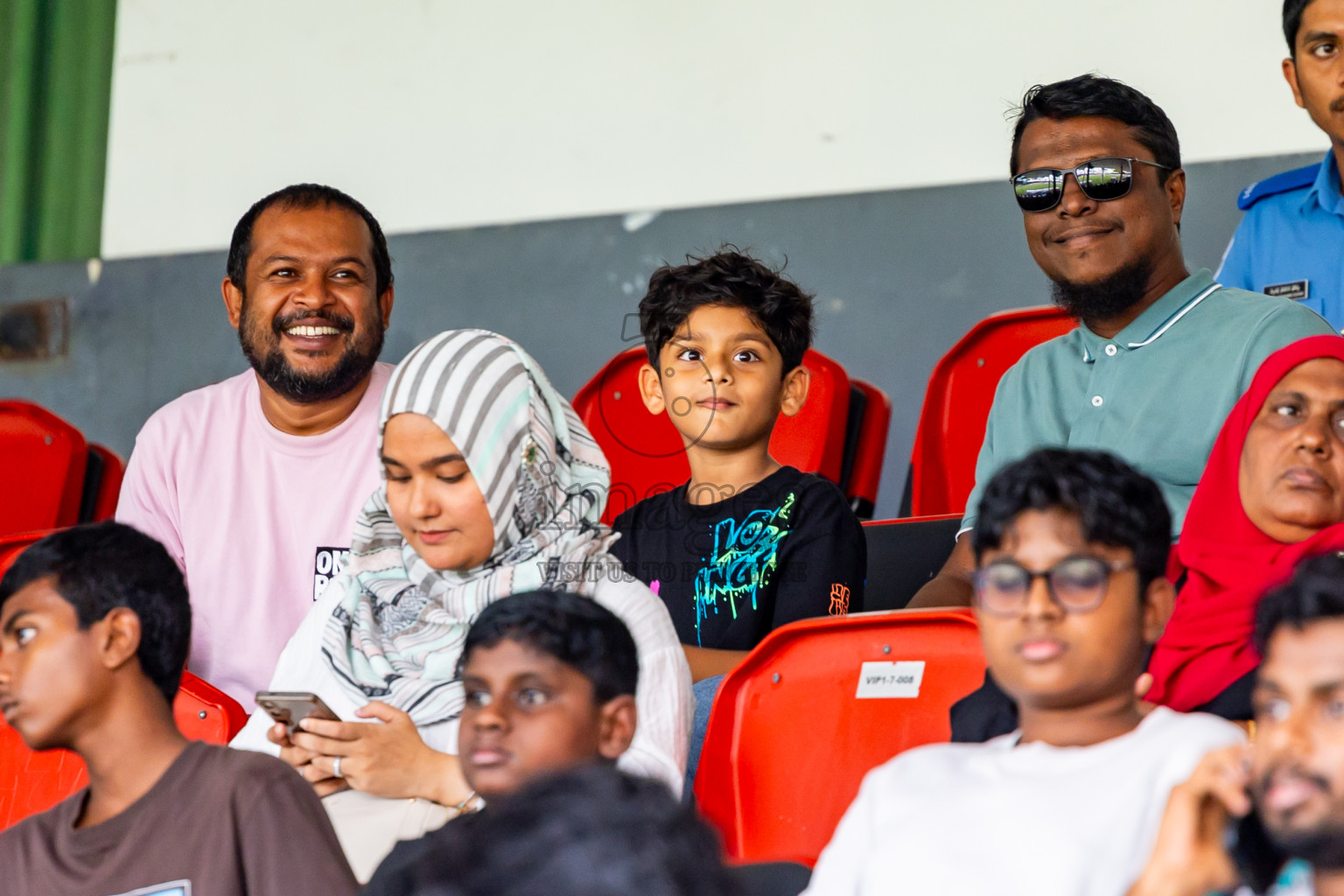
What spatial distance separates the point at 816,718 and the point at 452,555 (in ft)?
1.80

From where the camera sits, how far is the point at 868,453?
3400mm

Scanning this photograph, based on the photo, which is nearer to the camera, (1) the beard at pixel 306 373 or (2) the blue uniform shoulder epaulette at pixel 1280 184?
(1) the beard at pixel 306 373

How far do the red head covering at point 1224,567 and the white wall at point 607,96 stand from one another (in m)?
1.90

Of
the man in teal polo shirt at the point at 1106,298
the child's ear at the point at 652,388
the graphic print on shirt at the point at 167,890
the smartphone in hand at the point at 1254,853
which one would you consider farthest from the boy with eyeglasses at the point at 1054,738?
the child's ear at the point at 652,388

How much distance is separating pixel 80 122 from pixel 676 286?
296cm

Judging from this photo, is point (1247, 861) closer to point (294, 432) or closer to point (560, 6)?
point (294, 432)

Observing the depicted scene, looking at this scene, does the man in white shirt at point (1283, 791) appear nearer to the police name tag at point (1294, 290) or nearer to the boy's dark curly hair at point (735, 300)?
the boy's dark curly hair at point (735, 300)

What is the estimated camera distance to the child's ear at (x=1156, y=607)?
5.22ft

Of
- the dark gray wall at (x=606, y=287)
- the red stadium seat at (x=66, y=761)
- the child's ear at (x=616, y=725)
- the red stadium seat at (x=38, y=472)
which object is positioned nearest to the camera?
the child's ear at (x=616, y=725)

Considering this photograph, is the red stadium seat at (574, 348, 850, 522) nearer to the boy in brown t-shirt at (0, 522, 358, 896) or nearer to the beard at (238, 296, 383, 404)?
the beard at (238, 296, 383, 404)

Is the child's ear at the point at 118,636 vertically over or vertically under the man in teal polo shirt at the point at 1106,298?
under

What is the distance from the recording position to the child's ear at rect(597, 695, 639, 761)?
168cm

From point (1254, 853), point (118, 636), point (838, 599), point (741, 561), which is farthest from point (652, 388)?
point (1254, 853)

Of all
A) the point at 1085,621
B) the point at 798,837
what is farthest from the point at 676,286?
the point at 1085,621
